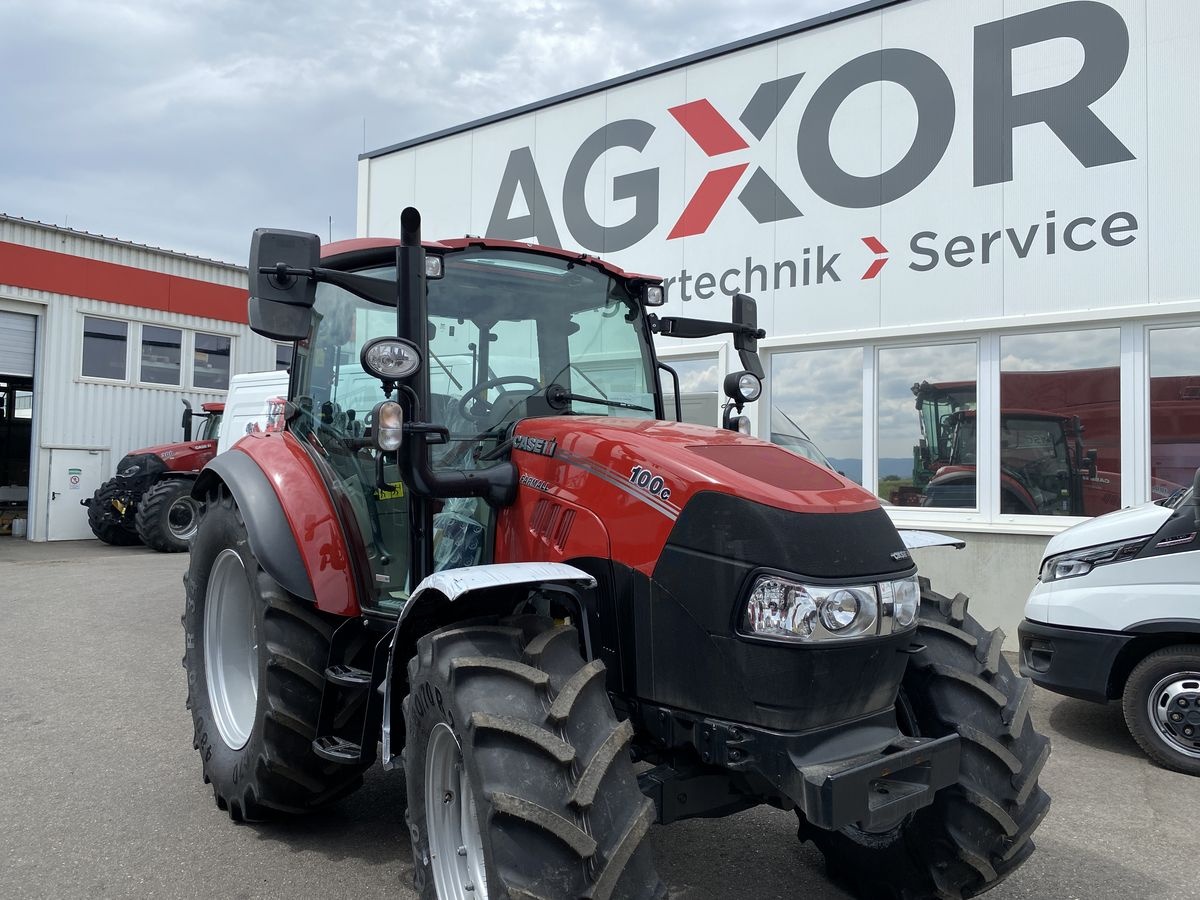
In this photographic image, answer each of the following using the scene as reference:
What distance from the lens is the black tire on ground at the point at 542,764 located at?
7.38 ft

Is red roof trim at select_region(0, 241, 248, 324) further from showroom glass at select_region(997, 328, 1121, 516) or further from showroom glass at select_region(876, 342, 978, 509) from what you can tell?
showroom glass at select_region(997, 328, 1121, 516)

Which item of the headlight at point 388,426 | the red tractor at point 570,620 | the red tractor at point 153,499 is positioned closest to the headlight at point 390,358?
the red tractor at point 570,620

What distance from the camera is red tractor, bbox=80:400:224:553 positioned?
48.0 ft

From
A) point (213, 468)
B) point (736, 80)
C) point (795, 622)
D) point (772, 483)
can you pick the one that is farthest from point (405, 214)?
point (736, 80)

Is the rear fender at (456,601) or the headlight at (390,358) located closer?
the rear fender at (456,601)

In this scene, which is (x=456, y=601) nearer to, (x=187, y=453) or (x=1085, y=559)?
(x=1085, y=559)

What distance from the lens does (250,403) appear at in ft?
41.5

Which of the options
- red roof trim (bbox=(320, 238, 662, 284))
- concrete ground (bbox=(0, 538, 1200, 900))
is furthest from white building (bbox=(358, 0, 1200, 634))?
red roof trim (bbox=(320, 238, 662, 284))

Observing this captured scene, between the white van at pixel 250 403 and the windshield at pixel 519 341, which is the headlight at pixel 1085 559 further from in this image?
the white van at pixel 250 403

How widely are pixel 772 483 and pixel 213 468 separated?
289cm

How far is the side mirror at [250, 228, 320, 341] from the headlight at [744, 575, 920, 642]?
1.88m

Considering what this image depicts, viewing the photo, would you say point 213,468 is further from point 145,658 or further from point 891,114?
point 891,114

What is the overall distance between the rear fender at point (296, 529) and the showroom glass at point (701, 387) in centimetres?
597

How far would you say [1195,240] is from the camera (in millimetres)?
7039
